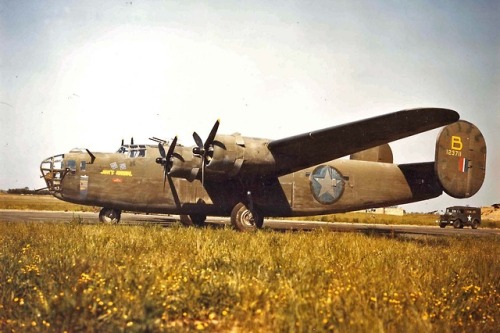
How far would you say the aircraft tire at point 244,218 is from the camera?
14.1 m

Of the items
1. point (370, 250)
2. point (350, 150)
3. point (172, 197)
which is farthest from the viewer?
point (172, 197)

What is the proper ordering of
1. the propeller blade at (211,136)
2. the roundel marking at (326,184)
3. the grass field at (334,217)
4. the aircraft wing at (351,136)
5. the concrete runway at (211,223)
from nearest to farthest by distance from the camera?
the aircraft wing at (351,136) → the propeller blade at (211,136) → the roundel marking at (326,184) → the concrete runway at (211,223) → the grass field at (334,217)

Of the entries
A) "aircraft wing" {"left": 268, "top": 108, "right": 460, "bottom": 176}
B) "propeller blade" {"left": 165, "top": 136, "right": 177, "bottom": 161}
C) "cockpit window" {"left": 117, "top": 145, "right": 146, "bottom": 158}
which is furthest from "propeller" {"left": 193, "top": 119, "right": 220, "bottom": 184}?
"cockpit window" {"left": 117, "top": 145, "right": 146, "bottom": 158}

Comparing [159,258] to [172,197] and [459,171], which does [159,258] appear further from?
[459,171]

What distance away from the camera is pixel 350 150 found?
1377 centimetres

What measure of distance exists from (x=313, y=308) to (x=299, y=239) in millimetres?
5895

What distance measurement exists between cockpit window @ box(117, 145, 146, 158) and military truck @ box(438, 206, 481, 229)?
30.8m

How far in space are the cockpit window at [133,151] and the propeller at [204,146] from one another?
3256mm

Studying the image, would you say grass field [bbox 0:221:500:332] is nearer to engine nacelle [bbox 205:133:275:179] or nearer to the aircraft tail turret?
engine nacelle [bbox 205:133:275:179]

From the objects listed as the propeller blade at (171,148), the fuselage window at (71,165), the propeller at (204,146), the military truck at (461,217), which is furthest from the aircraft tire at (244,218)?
the military truck at (461,217)

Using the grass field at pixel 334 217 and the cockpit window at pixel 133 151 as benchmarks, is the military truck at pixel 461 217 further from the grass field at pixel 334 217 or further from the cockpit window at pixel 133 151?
the cockpit window at pixel 133 151

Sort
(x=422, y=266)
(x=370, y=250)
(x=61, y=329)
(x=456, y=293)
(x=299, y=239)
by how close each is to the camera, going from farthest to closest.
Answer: (x=299, y=239)
(x=370, y=250)
(x=422, y=266)
(x=456, y=293)
(x=61, y=329)

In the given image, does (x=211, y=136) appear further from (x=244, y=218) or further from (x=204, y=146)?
(x=244, y=218)

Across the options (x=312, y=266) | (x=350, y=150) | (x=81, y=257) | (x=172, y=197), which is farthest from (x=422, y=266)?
(x=172, y=197)
